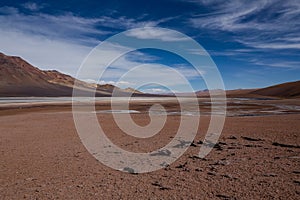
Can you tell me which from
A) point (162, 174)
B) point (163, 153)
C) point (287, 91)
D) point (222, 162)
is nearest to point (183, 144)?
point (163, 153)

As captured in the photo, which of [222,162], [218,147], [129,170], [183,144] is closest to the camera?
[129,170]

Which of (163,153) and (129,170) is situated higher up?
(163,153)

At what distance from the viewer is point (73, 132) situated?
1329 cm

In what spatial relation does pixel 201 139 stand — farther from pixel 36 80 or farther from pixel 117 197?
pixel 36 80

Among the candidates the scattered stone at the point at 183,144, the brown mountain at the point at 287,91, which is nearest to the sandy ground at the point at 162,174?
the scattered stone at the point at 183,144

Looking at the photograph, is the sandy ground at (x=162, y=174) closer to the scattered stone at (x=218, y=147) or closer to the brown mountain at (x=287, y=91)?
the scattered stone at (x=218, y=147)

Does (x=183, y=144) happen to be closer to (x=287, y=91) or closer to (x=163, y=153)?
(x=163, y=153)

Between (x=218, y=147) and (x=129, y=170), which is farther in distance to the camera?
(x=218, y=147)

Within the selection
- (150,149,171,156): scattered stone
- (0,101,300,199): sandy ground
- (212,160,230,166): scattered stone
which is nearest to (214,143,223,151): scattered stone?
(0,101,300,199): sandy ground

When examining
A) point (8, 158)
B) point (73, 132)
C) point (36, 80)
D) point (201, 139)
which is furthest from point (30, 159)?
point (36, 80)

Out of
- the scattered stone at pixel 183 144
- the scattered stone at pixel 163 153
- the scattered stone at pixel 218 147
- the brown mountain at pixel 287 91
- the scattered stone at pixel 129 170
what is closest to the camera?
the scattered stone at pixel 129 170

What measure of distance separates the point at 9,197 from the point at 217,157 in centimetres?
559

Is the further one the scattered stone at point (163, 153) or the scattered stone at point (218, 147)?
the scattered stone at point (218, 147)

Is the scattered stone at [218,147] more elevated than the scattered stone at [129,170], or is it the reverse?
the scattered stone at [218,147]
